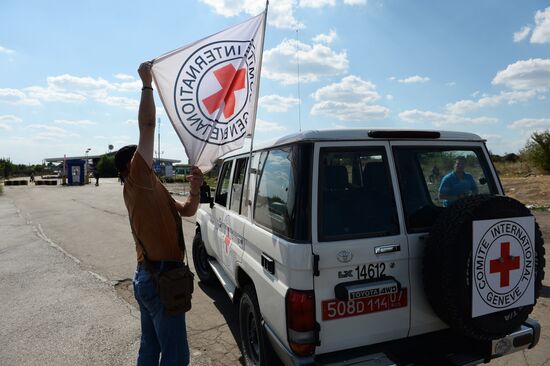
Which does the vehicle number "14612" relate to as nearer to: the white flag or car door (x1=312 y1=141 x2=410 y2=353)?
car door (x1=312 y1=141 x2=410 y2=353)

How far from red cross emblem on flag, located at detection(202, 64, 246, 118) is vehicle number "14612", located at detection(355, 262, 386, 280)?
1.72 metres

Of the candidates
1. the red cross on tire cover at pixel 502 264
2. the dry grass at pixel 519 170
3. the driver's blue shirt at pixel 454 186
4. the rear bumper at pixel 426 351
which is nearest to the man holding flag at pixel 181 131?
the rear bumper at pixel 426 351

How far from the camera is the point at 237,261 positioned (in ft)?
11.6

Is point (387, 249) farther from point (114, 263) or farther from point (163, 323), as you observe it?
point (114, 263)

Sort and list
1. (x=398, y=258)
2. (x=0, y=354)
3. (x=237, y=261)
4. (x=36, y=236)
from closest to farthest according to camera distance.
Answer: (x=398, y=258), (x=237, y=261), (x=0, y=354), (x=36, y=236)

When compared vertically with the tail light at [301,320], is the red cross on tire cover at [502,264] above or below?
above

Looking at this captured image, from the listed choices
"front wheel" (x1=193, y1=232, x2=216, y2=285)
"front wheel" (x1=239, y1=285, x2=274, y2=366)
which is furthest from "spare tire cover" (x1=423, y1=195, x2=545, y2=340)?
"front wheel" (x1=193, y1=232, x2=216, y2=285)

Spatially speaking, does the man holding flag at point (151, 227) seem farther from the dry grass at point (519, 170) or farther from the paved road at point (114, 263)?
the dry grass at point (519, 170)

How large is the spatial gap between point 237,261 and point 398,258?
1.54m

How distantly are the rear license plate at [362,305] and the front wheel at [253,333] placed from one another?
66 cm

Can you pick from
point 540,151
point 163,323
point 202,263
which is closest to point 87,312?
point 202,263

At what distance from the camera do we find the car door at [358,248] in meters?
2.43

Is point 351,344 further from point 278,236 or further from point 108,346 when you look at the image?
point 108,346

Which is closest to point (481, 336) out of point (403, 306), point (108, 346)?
point (403, 306)
